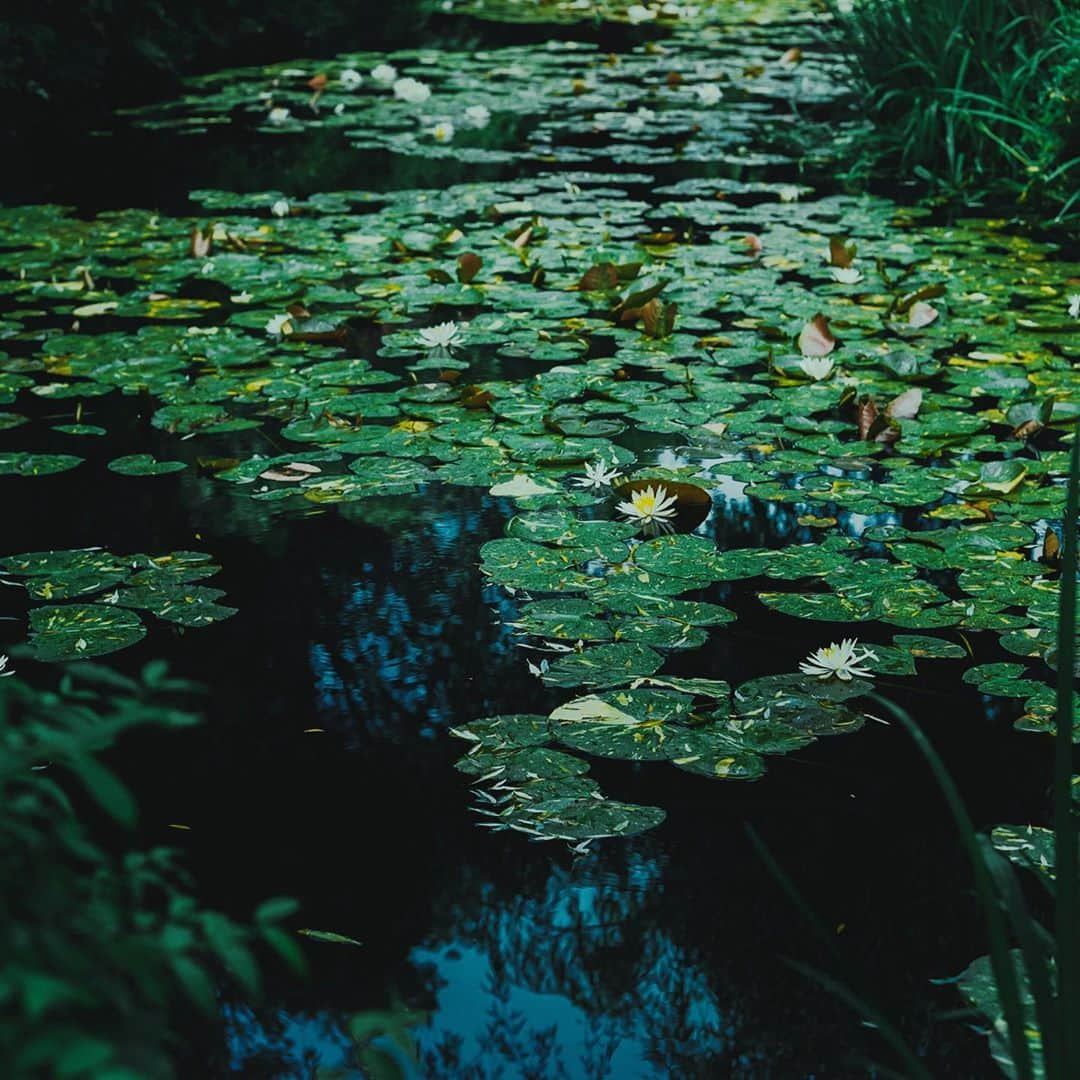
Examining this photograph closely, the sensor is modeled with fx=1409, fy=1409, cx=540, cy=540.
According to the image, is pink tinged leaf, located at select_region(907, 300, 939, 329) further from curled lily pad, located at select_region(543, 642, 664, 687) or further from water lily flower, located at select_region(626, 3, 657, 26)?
water lily flower, located at select_region(626, 3, 657, 26)

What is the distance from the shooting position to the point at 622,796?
1.65m

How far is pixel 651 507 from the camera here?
2.25 meters

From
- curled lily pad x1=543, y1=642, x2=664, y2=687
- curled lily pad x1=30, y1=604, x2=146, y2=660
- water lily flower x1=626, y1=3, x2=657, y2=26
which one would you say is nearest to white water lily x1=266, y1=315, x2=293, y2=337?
curled lily pad x1=30, y1=604, x2=146, y2=660

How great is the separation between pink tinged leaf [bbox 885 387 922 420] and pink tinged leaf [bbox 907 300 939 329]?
1.79ft

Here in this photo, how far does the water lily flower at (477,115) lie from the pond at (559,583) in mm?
1540

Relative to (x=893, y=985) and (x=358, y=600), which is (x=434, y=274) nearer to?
(x=358, y=600)

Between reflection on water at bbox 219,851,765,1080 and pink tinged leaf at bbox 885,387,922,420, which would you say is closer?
reflection on water at bbox 219,851,765,1080

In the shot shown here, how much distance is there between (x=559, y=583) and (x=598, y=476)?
313mm

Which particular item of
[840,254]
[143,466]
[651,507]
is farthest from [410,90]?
[651,507]

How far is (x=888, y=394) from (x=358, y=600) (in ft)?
4.20

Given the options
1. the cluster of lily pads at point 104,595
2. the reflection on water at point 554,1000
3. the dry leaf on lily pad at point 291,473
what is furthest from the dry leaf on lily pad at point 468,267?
the reflection on water at point 554,1000

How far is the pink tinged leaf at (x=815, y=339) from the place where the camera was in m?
3.05

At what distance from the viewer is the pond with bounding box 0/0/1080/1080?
142cm

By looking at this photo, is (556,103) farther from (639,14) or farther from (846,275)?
(846,275)
